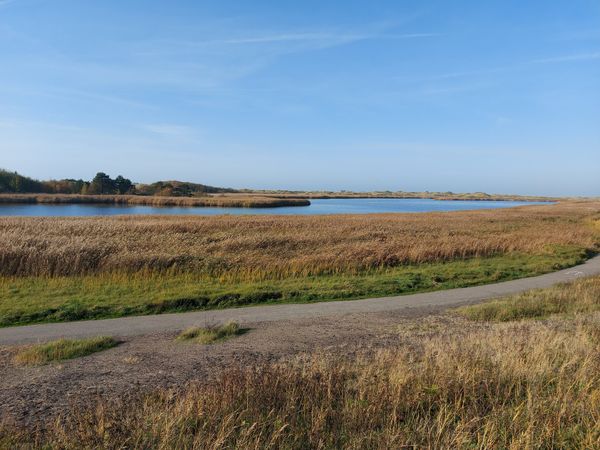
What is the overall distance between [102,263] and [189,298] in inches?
270

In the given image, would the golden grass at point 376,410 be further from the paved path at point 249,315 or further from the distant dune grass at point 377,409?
the paved path at point 249,315

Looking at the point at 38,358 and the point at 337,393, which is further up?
the point at 337,393

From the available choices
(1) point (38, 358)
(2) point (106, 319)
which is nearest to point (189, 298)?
(2) point (106, 319)

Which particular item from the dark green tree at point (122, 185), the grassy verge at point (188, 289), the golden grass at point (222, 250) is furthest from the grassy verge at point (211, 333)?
the dark green tree at point (122, 185)

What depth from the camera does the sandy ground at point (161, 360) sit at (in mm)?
6488

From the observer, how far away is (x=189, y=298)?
1423 centimetres

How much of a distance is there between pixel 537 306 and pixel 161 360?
10.2 meters

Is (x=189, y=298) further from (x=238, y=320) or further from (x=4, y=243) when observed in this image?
(x=4, y=243)

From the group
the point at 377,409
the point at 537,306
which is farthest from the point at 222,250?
the point at 377,409

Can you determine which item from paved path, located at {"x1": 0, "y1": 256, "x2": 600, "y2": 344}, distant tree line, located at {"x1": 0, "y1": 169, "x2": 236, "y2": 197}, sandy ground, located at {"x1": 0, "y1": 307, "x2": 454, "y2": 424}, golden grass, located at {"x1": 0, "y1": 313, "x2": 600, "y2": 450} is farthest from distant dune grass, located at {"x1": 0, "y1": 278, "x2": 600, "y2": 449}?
distant tree line, located at {"x1": 0, "y1": 169, "x2": 236, "y2": 197}

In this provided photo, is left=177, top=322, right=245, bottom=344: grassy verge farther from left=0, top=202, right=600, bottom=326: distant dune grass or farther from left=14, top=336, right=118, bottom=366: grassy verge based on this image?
left=0, top=202, right=600, bottom=326: distant dune grass

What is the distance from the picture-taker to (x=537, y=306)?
40.6ft

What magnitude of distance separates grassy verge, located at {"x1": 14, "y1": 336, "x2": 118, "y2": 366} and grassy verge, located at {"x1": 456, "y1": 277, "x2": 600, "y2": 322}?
9.10 metres

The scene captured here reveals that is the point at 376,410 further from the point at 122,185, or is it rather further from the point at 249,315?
the point at 122,185
